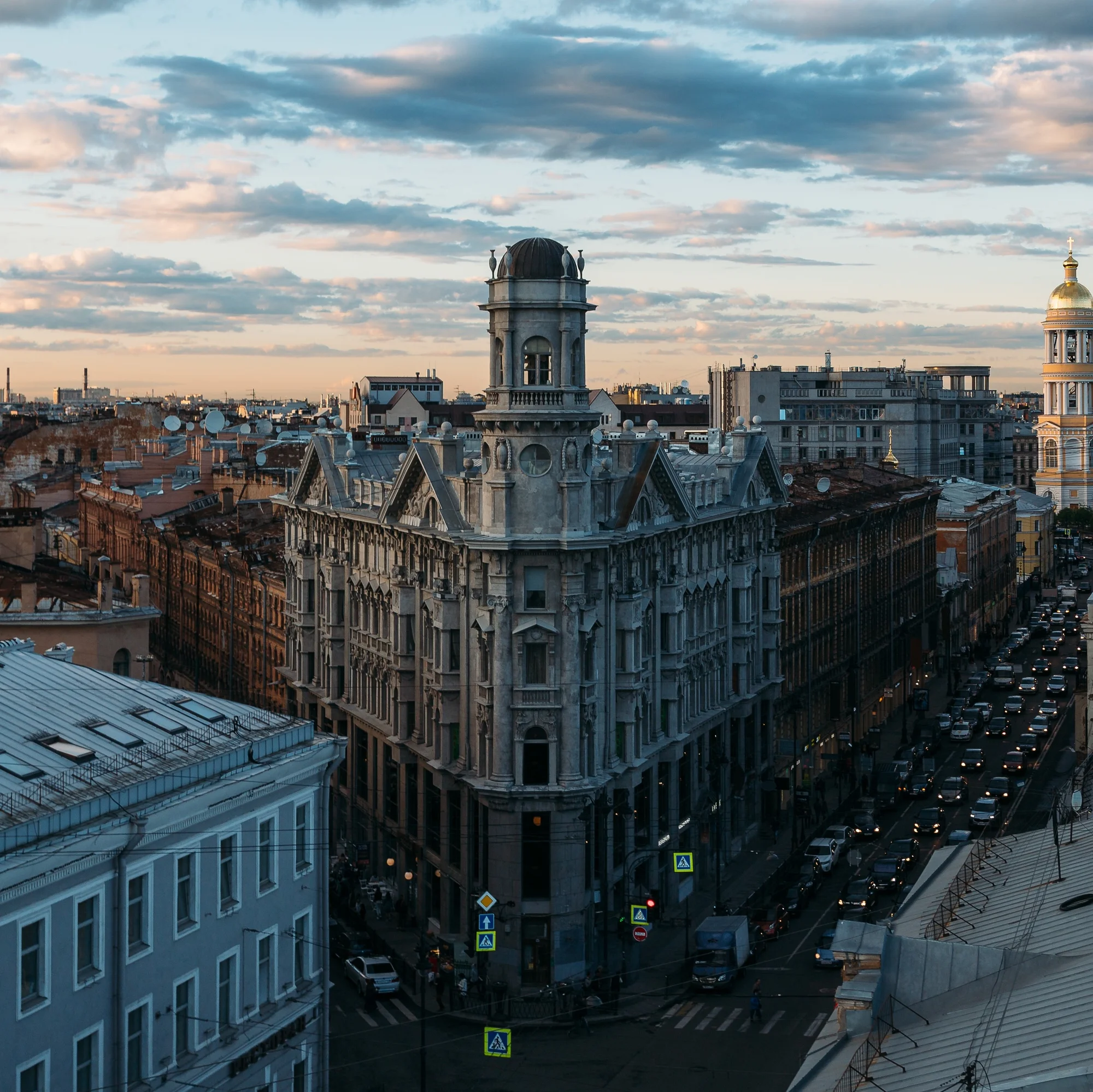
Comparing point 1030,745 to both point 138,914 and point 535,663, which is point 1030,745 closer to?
point 535,663

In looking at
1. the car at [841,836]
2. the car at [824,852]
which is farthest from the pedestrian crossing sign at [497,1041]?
the car at [841,836]

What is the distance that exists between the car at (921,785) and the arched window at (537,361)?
35.2 meters

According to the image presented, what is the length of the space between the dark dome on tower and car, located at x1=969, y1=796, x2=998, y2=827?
31.9m

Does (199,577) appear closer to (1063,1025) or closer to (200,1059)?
(200,1059)

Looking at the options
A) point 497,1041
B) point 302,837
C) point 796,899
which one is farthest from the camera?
point 796,899

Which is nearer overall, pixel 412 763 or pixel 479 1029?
pixel 479 1029

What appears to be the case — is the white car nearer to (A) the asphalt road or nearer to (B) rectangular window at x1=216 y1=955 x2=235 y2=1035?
(A) the asphalt road

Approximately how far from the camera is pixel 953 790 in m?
83.7

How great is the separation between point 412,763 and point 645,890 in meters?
10.3

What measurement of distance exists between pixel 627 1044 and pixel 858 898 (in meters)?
14.9

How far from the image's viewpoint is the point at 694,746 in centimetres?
7050

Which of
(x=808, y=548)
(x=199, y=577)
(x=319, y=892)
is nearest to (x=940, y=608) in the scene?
(x=808, y=548)

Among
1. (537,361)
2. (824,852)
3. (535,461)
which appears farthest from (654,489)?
(824,852)

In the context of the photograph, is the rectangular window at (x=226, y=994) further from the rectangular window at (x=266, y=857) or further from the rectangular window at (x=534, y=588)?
the rectangular window at (x=534, y=588)
